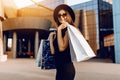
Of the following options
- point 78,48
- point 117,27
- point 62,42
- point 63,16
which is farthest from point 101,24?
point 78,48

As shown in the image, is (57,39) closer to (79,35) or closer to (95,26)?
(79,35)

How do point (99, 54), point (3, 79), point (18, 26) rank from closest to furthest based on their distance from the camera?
1. point (3, 79)
2. point (18, 26)
3. point (99, 54)

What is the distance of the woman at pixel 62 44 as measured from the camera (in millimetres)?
2963

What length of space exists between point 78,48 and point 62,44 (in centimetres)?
27

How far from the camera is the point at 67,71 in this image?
303cm

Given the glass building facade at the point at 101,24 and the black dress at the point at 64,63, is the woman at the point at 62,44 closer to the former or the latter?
the black dress at the point at 64,63

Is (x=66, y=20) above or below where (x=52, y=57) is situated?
above

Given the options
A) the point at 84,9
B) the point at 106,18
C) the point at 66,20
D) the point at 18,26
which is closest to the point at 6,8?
the point at 18,26

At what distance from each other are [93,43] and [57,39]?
1869 inches

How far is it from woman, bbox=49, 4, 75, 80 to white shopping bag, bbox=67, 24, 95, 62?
10 centimetres

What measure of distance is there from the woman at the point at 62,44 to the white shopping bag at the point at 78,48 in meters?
0.10

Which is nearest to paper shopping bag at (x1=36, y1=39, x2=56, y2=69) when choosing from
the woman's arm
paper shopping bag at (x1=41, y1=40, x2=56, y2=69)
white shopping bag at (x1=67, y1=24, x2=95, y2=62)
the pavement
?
paper shopping bag at (x1=41, y1=40, x2=56, y2=69)

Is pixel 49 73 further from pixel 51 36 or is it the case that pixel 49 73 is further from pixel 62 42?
pixel 62 42

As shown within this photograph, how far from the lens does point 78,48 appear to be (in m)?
2.78
